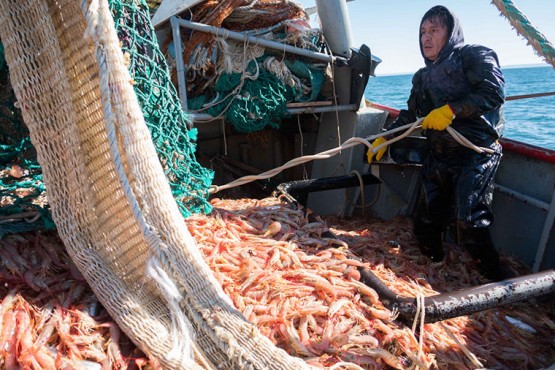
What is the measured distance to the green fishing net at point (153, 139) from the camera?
2506mm

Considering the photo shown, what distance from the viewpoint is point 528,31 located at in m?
2.15

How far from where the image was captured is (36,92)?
2068 mm

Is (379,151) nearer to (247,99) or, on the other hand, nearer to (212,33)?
(247,99)

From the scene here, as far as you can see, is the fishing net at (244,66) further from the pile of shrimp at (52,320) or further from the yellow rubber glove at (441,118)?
the pile of shrimp at (52,320)

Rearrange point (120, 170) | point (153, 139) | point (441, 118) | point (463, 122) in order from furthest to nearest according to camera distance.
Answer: point (463, 122), point (441, 118), point (153, 139), point (120, 170)

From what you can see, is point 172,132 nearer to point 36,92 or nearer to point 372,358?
point 36,92

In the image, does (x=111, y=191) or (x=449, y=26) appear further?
(x=449, y=26)

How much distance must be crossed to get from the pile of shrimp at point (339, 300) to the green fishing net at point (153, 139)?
317 mm

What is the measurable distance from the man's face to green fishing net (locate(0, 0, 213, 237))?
2.01 metres

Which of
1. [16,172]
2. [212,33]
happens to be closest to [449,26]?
[212,33]

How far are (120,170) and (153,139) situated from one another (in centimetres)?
91

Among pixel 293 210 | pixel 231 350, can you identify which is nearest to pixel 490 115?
pixel 293 210

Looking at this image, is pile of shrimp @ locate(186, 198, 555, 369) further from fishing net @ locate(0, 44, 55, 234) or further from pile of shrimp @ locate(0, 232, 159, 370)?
fishing net @ locate(0, 44, 55, 234)

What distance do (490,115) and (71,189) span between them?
9.91 ft
